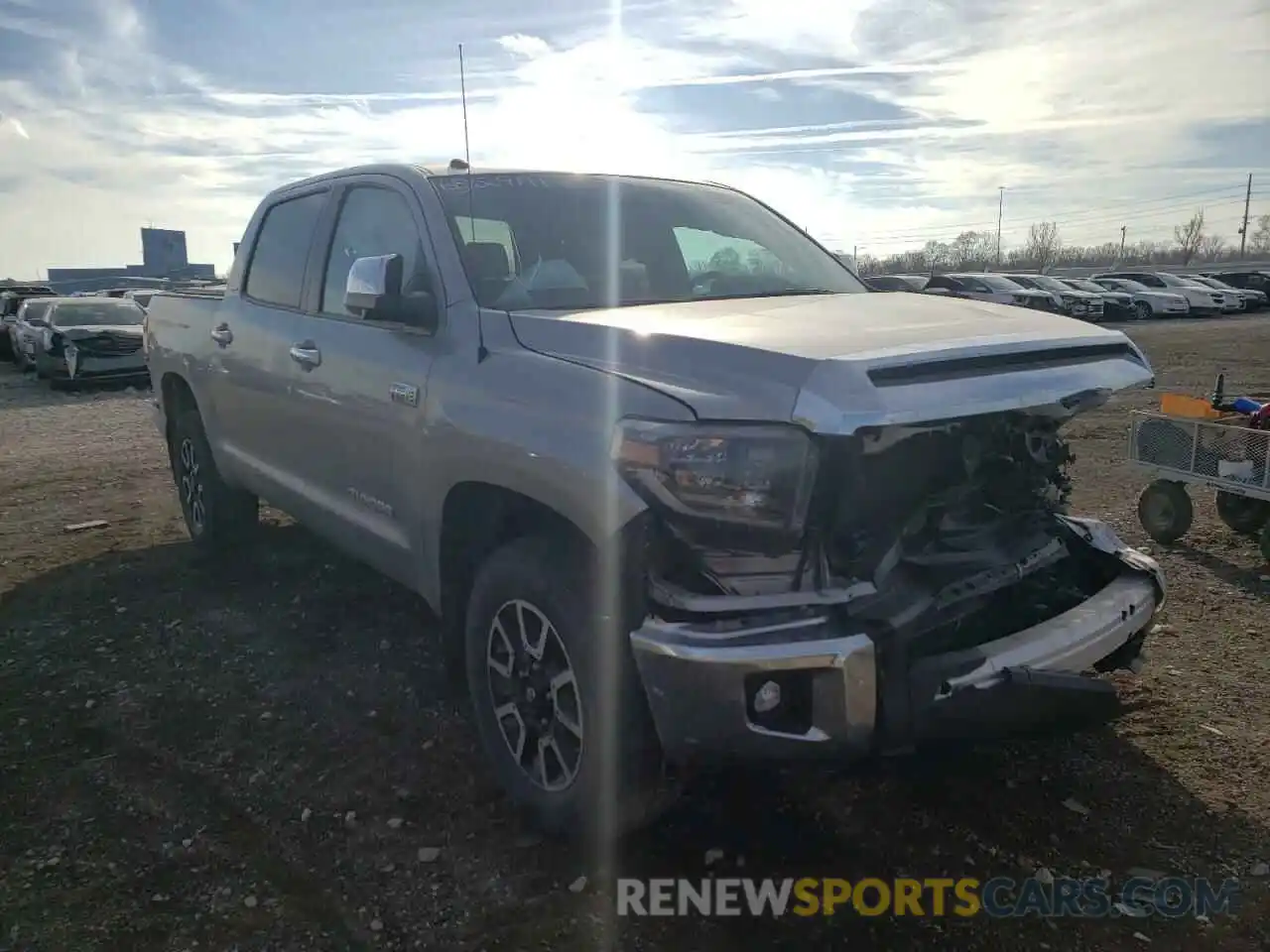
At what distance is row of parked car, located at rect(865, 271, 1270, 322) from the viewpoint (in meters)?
27.4

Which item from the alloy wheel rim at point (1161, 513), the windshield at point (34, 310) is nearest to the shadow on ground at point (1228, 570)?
the alloy wheel rim at point (1161, 513)

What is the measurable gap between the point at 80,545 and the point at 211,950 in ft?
15.0

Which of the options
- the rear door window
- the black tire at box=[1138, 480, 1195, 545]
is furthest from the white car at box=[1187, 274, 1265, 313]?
the rear door window

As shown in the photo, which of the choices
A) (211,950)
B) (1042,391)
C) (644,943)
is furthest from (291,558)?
(1042,391)

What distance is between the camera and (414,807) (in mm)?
3211

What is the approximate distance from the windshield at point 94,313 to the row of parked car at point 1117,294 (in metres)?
18.2

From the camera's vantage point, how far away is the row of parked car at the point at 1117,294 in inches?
1077

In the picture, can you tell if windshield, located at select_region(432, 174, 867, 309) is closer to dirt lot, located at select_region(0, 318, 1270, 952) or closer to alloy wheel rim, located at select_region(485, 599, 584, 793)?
alloy wheel rim, located at select_region(485, 599, 584, 793)

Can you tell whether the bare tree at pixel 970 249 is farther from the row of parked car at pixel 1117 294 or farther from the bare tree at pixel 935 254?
the row of parked car at pixel 1117 294

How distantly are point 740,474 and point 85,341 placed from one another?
16.6m

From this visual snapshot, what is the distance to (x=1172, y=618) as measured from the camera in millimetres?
4523

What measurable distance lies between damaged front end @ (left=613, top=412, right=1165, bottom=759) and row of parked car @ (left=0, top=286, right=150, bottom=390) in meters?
15.3

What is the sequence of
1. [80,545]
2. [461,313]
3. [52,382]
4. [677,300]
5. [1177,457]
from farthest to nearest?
[52,382] < [80,545] < [1177,457] < [677,300] < [461,313]

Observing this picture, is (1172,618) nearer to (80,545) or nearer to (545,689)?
(545,689)
